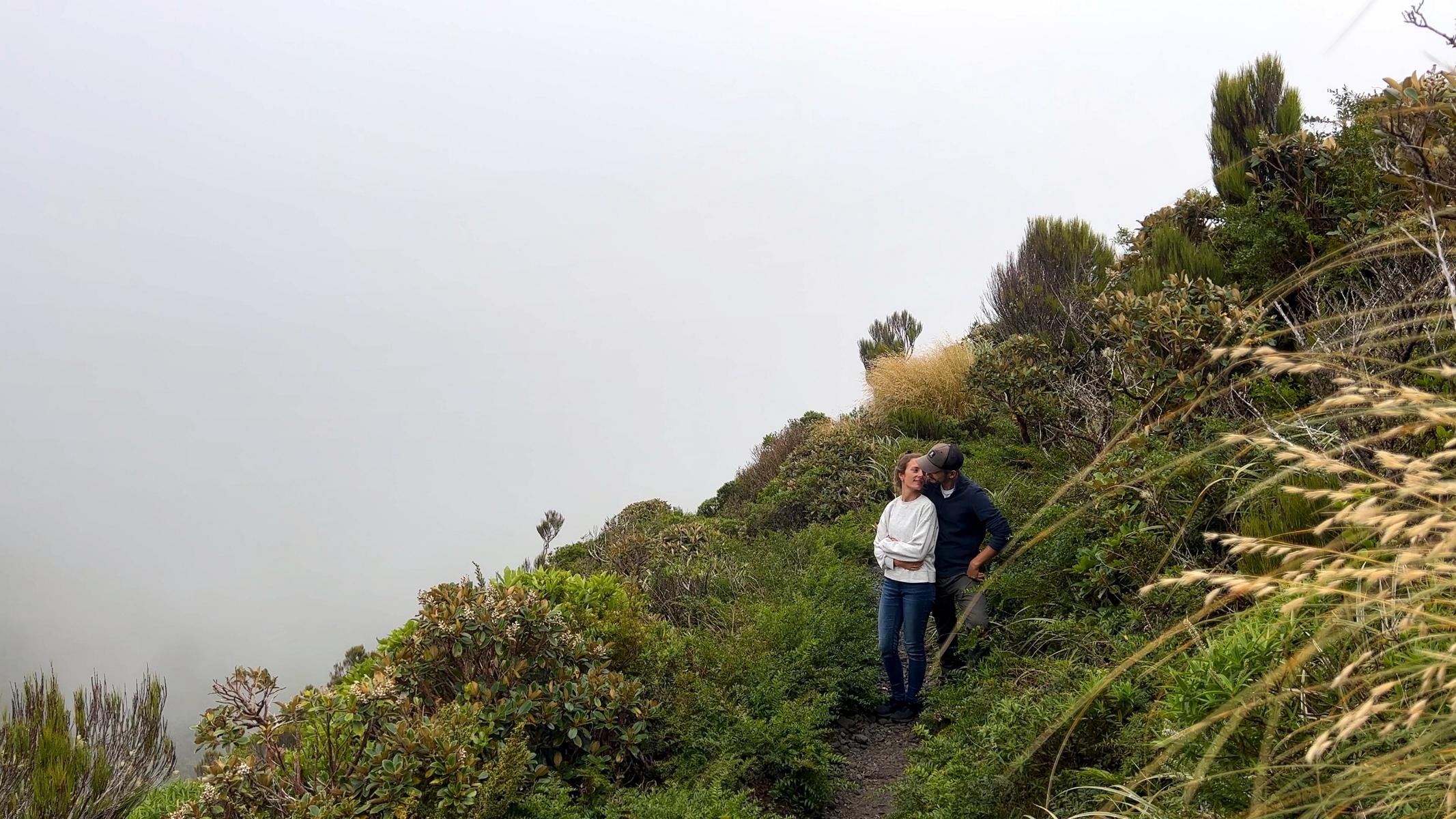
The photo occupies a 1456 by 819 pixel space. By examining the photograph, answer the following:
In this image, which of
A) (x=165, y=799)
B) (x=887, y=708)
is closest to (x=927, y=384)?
(x=887, y=708)

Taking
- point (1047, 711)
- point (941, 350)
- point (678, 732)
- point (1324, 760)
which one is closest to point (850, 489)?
point (941, 350)

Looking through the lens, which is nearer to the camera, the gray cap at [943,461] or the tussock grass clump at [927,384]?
the gray cap at [943,461]

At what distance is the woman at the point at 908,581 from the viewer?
19.3 ft

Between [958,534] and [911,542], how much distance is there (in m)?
0.45

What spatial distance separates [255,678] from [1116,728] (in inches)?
154

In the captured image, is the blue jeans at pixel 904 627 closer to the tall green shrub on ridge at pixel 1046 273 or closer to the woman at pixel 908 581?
the woman at pixel 908 581

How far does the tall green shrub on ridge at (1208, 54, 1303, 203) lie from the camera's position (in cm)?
1002

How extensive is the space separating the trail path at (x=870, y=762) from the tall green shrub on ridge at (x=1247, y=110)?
740 centimetres

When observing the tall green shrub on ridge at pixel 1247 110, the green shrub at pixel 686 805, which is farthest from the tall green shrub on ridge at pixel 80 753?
the tall green shrub on ridge at pixel 1247 110

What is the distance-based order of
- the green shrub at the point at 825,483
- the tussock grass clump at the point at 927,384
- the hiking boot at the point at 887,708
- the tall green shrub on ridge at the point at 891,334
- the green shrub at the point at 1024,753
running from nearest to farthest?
the green shrub at the point at 1024,753 → the hiking boot at the point at 887,708 → the green shrub at the point at 825,483 → the tussock grass clump at the point at 927,384 → the tall green shrub on ridge at the point at 891,334

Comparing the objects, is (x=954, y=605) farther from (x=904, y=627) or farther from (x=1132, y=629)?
(x=1132, y=629)

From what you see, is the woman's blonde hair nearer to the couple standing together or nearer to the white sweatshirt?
the couple standing together

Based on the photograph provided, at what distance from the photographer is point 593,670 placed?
5.08m

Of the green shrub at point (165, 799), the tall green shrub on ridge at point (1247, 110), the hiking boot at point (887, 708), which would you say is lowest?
the hiking boot at point (887, 708)
